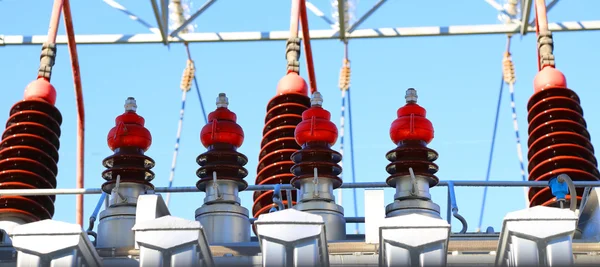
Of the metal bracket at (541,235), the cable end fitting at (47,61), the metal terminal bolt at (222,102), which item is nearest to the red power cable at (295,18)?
the cable end fitting at (47,61)

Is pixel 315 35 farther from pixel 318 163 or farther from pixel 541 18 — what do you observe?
pixel 318 163

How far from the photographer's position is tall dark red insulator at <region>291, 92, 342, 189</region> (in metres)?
10.1

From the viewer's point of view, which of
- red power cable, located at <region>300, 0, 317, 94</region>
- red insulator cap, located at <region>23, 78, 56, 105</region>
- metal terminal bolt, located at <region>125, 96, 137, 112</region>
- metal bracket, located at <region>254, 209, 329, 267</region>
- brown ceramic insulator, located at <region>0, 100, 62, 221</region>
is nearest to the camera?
metal bracket, located at <region>254, 209, 329, 267</region>

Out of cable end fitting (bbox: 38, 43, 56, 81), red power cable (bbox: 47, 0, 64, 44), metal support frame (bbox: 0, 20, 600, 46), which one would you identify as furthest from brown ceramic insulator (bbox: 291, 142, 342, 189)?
metal support frame (bbox: 0, 20, 600, 46)

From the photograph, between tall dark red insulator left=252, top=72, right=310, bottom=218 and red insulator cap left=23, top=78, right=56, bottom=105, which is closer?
tall dark red insulator left=252, top=72, right=310, bottom=218

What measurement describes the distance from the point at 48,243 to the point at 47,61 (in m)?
6.00

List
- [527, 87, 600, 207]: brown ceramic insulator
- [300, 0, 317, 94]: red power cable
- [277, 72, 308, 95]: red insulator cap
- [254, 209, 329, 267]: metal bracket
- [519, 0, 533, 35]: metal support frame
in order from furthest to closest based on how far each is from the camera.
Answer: [519, 0, 533, 35]: metal support frame
[300, 0, 317, 94]: red power cable
[277, 72, 308, 95]: red insulator cap
[527, 87, 600, 207]: brown ceramic insulator
[254, 209, 329, 267]: metal bracket

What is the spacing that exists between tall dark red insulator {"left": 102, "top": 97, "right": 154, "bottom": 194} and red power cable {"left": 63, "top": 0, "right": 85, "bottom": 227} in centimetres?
475

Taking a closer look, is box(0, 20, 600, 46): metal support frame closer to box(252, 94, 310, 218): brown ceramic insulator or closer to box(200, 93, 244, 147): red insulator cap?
box(252, 94, 310, 218): brown ceramic insulator

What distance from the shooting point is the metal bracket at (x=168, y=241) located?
7.95m

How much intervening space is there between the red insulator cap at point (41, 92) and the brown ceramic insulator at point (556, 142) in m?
4.71

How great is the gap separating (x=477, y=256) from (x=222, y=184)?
2.47 meters

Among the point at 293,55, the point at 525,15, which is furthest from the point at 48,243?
the point at 525,15

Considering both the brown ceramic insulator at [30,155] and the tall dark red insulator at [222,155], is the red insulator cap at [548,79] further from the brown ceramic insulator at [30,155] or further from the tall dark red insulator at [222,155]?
the brown ceramic insulator at [30,155]
